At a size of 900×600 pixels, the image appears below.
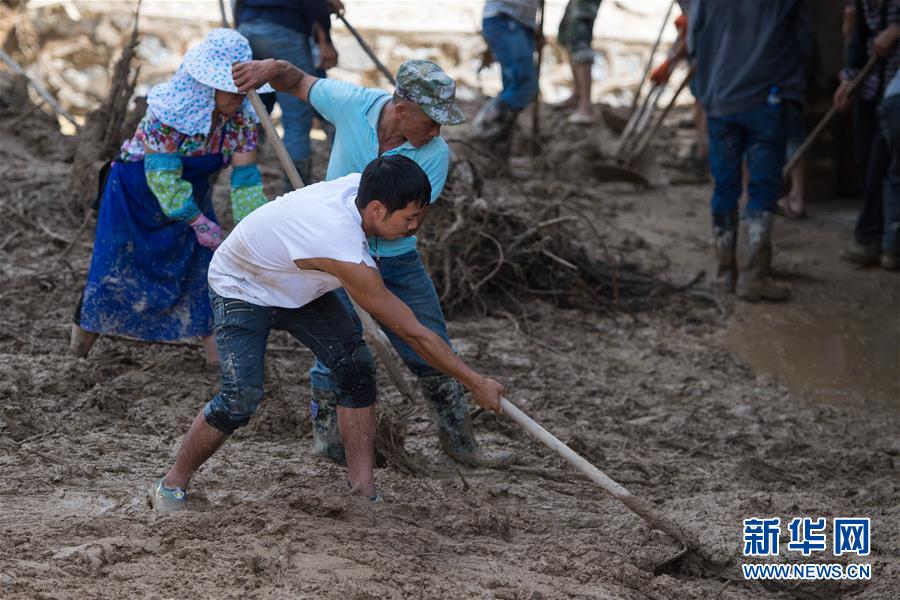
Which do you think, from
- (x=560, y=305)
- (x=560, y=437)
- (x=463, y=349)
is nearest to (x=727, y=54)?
(x=560, y=305)

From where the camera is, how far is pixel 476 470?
4.43 metres

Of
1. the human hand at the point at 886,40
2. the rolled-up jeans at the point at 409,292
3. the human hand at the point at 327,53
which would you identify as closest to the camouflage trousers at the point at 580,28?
the human hand at the point at 886,40

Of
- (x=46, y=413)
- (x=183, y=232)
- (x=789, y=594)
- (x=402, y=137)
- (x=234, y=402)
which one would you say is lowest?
(x=789, y=594)

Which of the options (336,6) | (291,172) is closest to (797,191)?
(336,6)

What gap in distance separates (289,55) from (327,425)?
2755mm

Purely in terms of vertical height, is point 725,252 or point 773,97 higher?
point 773,97

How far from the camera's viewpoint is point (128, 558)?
309 cm

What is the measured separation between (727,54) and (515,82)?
→ 6.75 feet

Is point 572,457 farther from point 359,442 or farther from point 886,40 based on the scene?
point 886,40

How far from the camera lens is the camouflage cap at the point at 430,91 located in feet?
12.3

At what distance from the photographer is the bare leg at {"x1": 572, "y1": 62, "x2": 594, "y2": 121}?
9977 mm

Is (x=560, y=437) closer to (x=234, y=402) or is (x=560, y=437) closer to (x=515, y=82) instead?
(x=234, y=402)

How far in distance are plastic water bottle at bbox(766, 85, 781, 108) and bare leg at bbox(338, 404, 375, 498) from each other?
156 inches

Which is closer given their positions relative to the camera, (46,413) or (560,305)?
(46,413)
